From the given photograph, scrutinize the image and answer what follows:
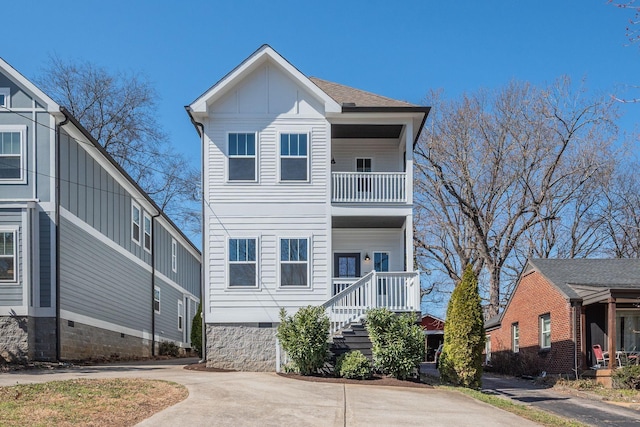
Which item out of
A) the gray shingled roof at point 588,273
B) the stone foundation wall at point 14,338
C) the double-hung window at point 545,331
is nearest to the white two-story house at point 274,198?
the stone foundation wall at point 14,338

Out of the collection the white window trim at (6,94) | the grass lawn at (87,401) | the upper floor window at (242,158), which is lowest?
the grass lawn at (87,401)

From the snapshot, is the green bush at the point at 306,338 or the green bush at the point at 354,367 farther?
the green bush at the point at 306,338

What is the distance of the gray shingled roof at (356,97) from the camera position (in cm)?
1838

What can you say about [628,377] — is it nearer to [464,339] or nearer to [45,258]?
[464,339]

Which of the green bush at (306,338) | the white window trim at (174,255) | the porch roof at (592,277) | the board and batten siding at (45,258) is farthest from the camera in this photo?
the white window trim at (174,255)

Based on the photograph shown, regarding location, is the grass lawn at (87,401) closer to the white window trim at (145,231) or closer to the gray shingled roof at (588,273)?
the white window trim at (145,231)

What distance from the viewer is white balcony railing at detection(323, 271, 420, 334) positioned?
16.6 meters

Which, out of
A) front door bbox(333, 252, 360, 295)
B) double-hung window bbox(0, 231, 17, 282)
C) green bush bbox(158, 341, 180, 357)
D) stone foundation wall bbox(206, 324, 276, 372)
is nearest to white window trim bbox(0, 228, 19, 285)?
double-hung window bbox(0, 231, 17, 282)

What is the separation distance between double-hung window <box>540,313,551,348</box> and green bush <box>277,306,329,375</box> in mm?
10455

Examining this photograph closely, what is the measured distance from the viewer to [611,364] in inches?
725

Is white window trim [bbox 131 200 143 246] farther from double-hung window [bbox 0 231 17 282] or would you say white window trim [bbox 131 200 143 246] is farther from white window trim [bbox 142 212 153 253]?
double-hung window [bbox 0 231 17 282]

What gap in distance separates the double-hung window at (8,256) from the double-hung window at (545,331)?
16.3 m

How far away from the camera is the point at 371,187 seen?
1819 cm

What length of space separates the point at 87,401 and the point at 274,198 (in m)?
8.72
